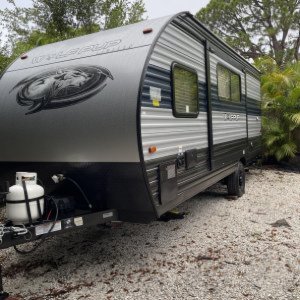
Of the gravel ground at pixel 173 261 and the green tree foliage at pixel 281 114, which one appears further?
the green tree foliage at pixel 281 114

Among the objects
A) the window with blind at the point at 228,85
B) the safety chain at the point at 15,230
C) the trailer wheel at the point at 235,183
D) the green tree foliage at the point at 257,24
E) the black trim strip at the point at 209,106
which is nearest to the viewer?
the safety chain at the point at 15,230

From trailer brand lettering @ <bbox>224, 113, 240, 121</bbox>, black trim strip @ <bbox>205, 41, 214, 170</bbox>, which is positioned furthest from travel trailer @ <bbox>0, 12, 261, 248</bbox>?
→ trailer brand lettering @ <bbox>224, 113, 240, 121</bbox>

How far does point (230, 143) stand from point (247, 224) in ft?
5.39

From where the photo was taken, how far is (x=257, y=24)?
21.1 m

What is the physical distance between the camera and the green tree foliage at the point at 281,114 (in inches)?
431

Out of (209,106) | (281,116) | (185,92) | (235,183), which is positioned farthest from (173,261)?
(281,116)

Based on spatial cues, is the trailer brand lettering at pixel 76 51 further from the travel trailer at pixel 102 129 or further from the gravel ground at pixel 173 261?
the gravel ground at pixel 173 261

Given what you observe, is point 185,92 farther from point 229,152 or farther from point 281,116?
point 281,116

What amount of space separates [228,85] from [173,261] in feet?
12.1

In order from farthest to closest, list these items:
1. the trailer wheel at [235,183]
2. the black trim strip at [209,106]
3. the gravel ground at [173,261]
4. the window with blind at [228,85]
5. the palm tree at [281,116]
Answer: the palm tree at [281,116] < the trailer wheel at [235,183] < the window with blind at [228,85] < the black trim strip at [209,106] < the gravel ground at [173,261]

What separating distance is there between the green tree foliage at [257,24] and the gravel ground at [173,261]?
55.5 feet

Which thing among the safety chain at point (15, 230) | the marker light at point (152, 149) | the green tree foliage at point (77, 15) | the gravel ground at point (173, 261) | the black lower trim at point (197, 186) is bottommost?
the gravel ground at point (173, 261)

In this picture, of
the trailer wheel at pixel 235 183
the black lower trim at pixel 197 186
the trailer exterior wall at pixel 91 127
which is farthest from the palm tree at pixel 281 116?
the trailer exterior wall at pixel 91 127

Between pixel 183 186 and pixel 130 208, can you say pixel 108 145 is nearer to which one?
pixel 130 208
